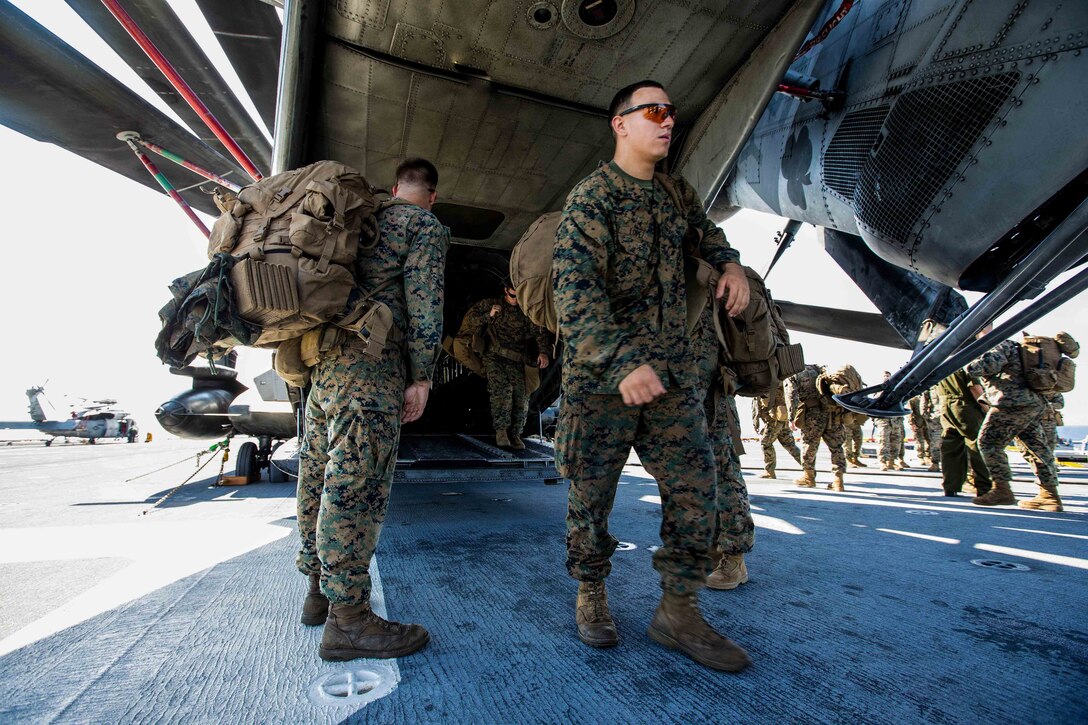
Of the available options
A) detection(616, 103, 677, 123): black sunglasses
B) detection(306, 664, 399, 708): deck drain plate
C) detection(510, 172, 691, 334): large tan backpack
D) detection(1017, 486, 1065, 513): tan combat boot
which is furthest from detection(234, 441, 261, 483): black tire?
detection(1017, 486, 1065, 513): tan combat boot

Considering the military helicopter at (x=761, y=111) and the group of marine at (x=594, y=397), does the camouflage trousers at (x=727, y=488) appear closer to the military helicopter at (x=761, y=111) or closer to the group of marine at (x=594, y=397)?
the group of marine at (x=594, y=397)

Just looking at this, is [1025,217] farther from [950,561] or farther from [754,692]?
[754,692]

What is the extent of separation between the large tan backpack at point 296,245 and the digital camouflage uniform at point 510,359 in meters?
3.64

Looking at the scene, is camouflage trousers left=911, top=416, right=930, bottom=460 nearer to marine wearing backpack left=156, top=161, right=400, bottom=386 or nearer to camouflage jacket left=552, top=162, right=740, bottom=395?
camouflage jacket left=552, top=162, right=740, bottom=395

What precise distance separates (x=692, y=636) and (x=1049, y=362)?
5.26 metres

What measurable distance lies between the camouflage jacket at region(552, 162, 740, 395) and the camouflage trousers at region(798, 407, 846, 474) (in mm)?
5661

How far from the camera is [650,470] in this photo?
1.78m

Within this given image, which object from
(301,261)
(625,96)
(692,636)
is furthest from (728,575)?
(301,261)

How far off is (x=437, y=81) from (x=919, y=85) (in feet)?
9.06

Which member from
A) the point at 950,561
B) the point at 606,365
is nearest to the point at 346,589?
the point at 606,365

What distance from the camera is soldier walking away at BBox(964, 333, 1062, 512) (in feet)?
15.3

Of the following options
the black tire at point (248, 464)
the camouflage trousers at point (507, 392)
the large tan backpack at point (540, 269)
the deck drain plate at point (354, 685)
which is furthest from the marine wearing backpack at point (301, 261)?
the black tire at point (248, 464)

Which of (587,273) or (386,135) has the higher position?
(386,135)

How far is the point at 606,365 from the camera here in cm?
157
